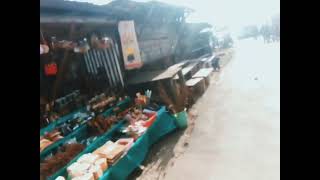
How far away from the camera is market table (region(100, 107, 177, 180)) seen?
7340 mm

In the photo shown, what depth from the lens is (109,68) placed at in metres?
11.0

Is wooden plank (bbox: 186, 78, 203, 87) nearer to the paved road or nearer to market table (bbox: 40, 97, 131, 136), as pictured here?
the paved road

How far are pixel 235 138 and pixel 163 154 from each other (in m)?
2.49

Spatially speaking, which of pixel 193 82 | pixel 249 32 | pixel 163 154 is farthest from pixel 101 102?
pixel 249 32

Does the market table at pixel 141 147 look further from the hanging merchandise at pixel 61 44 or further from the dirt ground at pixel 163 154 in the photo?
the hanging merchandise at pixel 61 44

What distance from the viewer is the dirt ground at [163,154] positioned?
320 inches

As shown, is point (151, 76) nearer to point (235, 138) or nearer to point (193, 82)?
point (193, 82)

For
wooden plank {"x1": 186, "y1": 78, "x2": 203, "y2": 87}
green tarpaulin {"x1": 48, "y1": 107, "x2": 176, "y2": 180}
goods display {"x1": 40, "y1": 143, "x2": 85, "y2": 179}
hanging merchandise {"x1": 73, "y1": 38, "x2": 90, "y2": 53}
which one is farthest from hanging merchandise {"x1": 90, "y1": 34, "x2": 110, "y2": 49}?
wooden plank {"x1": 186, "y1": 78, "x2": 203, "y2": 87}

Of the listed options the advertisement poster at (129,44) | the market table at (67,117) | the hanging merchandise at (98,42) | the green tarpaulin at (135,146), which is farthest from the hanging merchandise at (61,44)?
the green tarpaulin at (135,146)

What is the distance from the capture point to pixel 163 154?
9.27 meters
